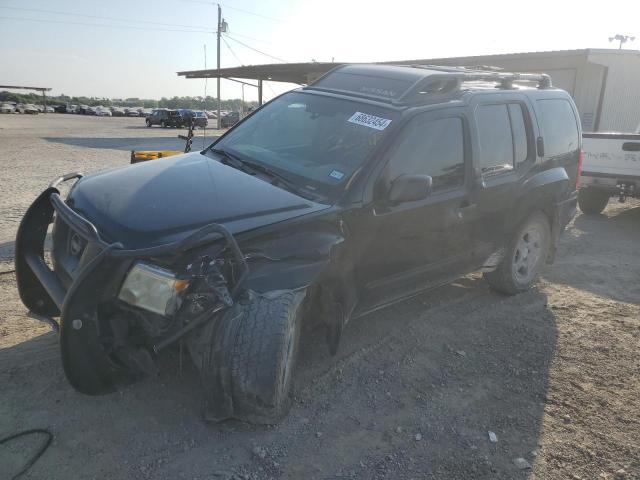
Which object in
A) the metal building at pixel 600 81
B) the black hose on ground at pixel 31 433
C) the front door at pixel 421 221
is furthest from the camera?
the metal building at pixel 600 81

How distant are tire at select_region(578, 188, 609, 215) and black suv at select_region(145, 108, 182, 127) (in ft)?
121

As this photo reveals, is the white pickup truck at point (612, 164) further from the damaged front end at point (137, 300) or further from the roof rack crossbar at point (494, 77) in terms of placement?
the damaged front end at point (137, 300)

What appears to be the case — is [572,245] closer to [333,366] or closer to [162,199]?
[333,366]

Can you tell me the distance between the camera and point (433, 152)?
151 inches

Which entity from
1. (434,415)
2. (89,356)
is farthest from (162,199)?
(434,415)

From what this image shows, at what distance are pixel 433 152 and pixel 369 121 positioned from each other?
1.80 ft

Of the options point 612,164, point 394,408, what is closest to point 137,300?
point 394,408

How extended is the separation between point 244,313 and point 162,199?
0.90m

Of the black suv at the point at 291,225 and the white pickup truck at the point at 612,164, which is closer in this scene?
the black suv at the point at 291,225

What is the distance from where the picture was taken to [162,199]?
120 inches

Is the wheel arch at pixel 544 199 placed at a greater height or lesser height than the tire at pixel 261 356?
Result: greater

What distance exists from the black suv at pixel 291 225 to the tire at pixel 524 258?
2 centimetres

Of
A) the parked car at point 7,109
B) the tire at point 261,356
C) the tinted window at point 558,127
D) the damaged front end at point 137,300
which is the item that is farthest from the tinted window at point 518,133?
the parked car at point 7,109

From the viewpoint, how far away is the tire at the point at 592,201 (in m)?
9.38
